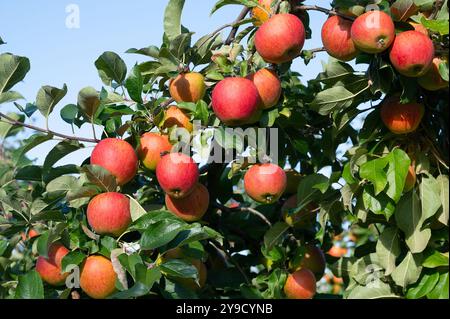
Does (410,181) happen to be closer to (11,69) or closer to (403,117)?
(403,117)

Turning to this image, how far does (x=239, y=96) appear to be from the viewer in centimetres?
172

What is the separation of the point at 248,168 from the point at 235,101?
0.32 metres

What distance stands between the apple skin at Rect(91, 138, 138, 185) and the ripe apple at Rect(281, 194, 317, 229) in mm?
552

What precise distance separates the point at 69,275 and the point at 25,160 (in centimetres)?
50

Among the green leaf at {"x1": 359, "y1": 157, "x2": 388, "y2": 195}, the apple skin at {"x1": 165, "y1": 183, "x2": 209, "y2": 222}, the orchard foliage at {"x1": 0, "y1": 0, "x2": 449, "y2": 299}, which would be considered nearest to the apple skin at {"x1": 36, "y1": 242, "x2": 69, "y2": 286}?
the orchard foliage at {"x1": 0, "y1": 0, "x2": 449, "y2": 299}

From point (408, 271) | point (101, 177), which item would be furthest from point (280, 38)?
point (408, 271)

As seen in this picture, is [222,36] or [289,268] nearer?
[222,36]

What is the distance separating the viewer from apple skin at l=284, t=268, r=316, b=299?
2080 mm

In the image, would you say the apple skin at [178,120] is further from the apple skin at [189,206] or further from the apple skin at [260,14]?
the apple skin at [260,14]

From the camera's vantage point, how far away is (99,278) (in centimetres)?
171

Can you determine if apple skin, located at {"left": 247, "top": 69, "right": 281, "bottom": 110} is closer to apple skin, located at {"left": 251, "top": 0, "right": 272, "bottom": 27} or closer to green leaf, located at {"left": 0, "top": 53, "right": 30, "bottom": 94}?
apple skin, located at {"left": 251, "top": 0, "right": 272, "bottom": 27}
